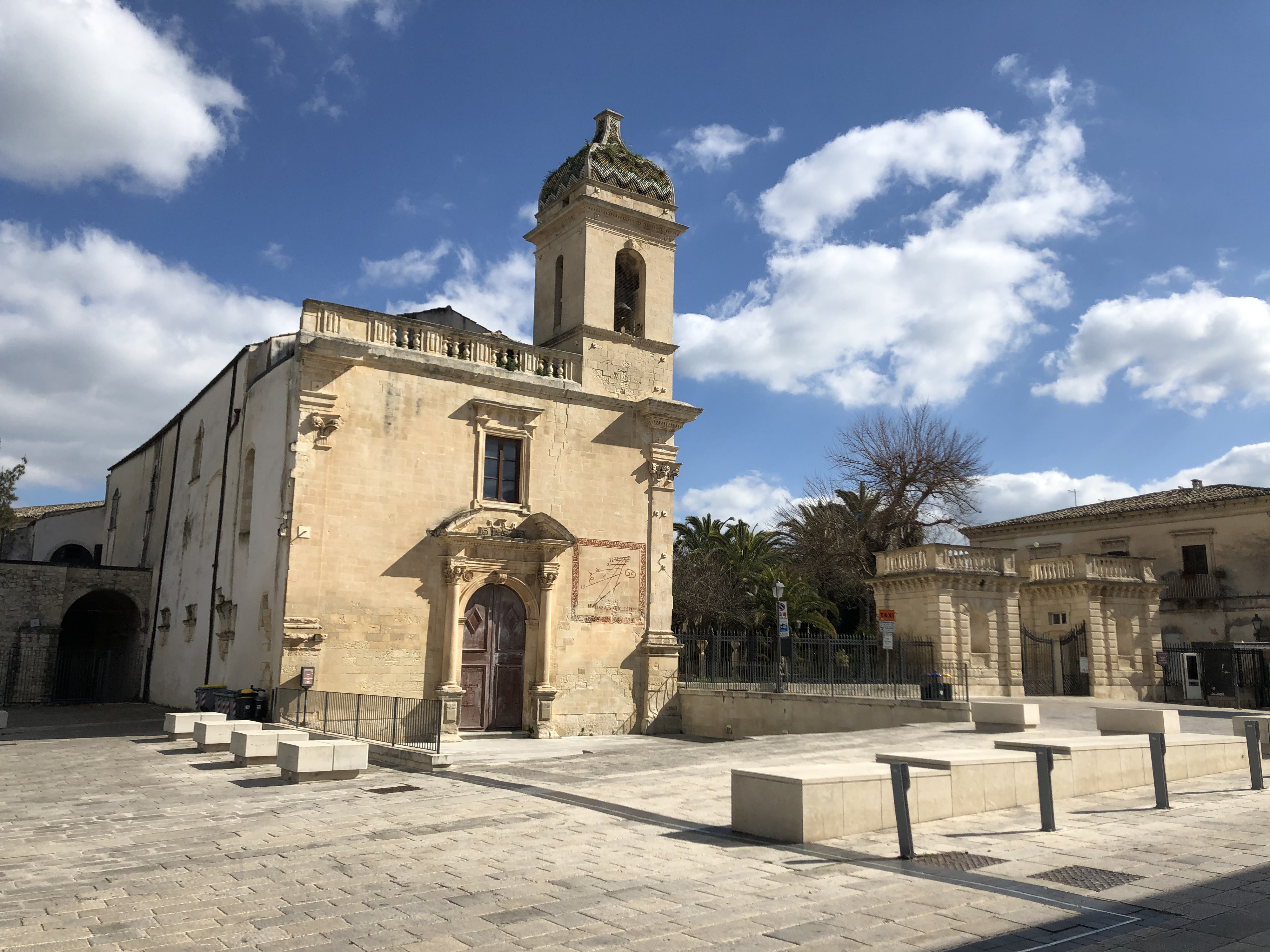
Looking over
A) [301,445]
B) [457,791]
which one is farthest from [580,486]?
[457,791]

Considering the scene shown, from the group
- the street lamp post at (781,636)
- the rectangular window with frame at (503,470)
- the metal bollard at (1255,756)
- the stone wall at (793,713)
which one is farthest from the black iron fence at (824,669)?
the metal bollard at (1255,756)

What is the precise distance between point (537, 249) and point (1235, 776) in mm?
19245

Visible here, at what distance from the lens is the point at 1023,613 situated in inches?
1201

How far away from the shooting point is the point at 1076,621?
94.3ft

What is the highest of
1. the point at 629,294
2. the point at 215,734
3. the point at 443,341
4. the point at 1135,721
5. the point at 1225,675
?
the point at 629,294

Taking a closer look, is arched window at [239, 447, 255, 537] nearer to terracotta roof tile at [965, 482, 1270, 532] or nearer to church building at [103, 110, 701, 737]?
church building at [103, 110, 701, 737]

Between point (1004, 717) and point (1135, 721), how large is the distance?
2.63 metres

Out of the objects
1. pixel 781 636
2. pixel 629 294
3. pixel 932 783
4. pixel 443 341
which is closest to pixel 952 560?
pixel 781 636

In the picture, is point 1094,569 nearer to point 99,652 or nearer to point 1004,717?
point 1004,717

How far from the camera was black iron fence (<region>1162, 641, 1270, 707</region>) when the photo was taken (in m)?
26.6

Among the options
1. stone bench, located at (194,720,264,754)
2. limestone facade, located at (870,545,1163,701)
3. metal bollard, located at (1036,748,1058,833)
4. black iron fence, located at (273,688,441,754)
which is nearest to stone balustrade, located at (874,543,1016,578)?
limestone facade, located at (870,545,1163,701)

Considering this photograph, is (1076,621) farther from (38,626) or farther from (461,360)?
(38,626)

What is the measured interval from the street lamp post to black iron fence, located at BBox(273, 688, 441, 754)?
785 cm

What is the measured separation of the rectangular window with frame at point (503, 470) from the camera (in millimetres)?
20469
